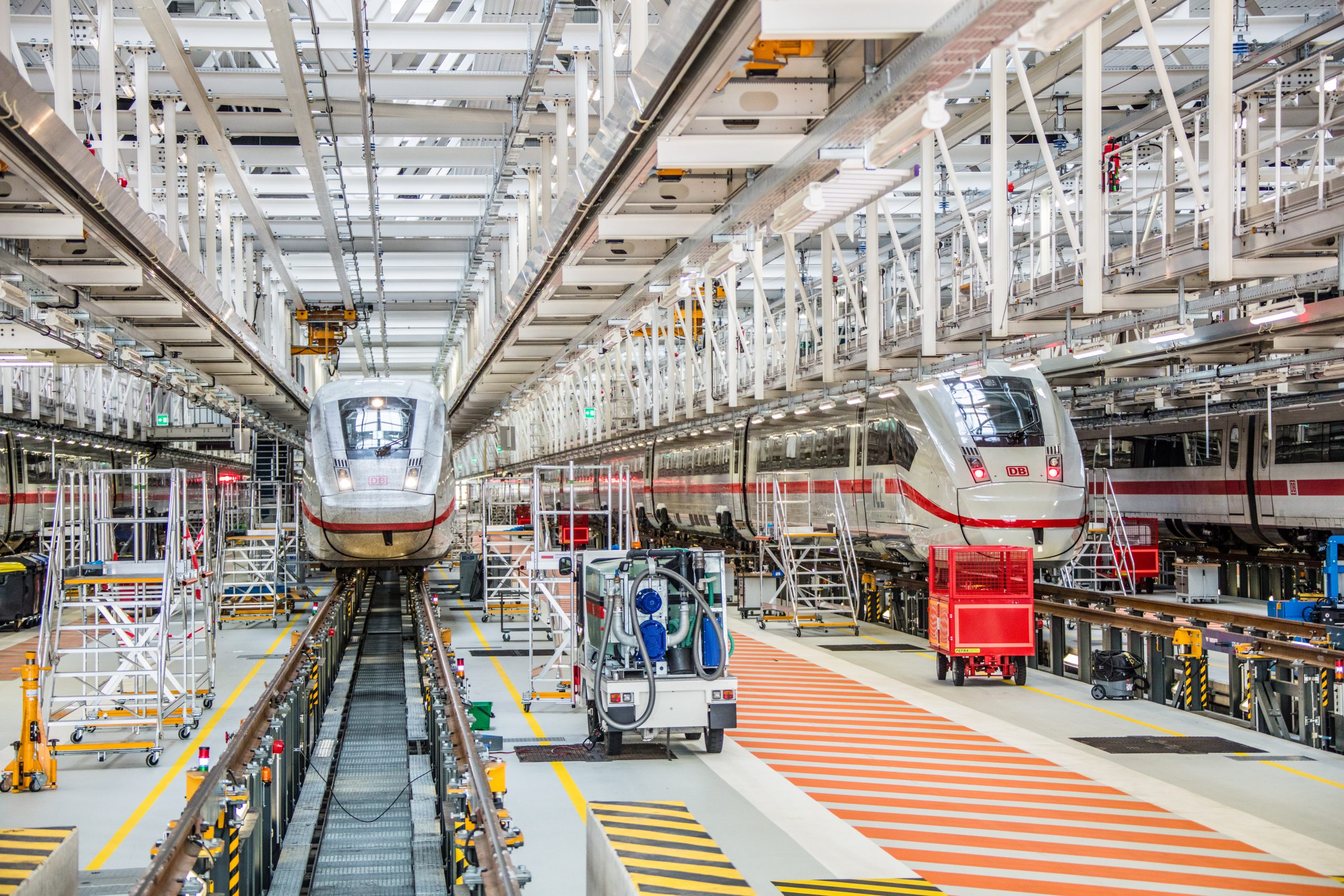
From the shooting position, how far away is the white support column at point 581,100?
13890 mm

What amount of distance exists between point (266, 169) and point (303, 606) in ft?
31.4

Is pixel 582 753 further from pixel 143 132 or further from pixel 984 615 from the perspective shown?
pixel 143 132

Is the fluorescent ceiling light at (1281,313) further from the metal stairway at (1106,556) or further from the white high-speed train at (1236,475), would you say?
the white high-speed train at (1236,475)

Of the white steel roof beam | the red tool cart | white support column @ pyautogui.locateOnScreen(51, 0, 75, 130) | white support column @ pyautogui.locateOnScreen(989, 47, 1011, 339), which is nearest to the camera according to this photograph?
white support column @ pyautogui.locateOnScreen(989, 47, 1011, 339)

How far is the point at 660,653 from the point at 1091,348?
5.45 meters

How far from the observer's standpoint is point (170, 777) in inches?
432

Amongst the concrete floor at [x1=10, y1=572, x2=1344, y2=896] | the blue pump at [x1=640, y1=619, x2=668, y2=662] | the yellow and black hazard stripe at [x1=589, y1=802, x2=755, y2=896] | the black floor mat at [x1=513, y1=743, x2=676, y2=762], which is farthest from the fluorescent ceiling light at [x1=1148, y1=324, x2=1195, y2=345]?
the yellow and black hazard stripe at [x1=589, y1=802, x2=755, y2=896]

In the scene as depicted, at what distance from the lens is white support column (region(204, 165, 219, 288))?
20141 millimetres

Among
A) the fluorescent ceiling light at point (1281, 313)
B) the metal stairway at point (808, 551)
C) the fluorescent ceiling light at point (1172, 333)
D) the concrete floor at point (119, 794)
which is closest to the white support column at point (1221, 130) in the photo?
the fluorescent ceiling light at point (1281, 313)

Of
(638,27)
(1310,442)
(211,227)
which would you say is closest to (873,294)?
(638,27)

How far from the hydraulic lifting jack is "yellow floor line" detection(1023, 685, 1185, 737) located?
1039 cm

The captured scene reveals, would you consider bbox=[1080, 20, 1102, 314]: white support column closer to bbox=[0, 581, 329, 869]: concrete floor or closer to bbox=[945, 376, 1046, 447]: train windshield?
bbox=[945, 376, 1046, 447]: train windshield

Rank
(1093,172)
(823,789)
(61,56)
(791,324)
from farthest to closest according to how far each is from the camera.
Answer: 1. (791,324)
2. (61,56)
3. (823,789)
4. (1093,172)

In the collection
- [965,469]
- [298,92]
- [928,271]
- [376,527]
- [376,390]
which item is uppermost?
[298,92]
